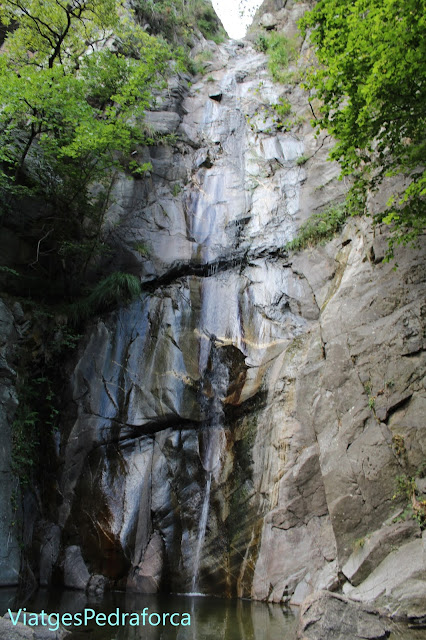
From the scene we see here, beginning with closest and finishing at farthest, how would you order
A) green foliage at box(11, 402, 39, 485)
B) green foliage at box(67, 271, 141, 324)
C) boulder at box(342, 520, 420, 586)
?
1. boulder at box(342, 520, 420, 586)
2. green foliage at box(11, 402, 39, 485)
3. green foliage at box(67, 271, 141, 324)

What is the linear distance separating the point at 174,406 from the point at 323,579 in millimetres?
4577

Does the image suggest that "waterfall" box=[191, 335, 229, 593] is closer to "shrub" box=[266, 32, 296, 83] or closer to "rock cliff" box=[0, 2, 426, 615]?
"rock cliff" box=[0, 2, 426, 615]

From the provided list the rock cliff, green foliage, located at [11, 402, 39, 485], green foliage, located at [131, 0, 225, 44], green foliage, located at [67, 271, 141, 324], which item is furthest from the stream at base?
green foliage, located at [131, 0, 225, 44]

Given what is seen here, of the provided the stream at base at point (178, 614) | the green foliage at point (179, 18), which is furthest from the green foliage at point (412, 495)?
the green foliage at point (179, 18)

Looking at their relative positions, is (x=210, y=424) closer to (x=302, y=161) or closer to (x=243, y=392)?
(x=243, y=392)

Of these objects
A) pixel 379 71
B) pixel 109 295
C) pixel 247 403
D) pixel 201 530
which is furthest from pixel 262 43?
pixel 201 530

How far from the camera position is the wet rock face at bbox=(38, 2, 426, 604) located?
7359 millimetres

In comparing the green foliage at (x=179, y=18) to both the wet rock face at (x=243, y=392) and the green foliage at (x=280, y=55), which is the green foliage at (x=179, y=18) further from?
the wet rock face at (x=243, y=392)

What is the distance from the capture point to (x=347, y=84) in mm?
6781

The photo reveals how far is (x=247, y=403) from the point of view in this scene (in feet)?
31.3

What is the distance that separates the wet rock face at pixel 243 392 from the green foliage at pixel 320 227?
374 millimetres

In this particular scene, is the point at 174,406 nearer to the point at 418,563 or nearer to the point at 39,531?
the point at 39,531

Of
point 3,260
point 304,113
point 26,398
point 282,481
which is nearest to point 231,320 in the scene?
point 282,481

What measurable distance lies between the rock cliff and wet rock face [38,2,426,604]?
3 centimetres
